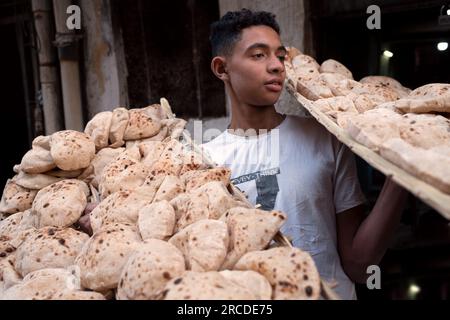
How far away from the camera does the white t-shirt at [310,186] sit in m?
2.17

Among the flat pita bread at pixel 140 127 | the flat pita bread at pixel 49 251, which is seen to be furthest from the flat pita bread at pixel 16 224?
the flat pita bread at pixel 140 127

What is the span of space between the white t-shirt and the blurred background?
1330mm

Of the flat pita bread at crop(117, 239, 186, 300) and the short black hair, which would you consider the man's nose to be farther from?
the flat pita bread at crop(117, 239, 186, 300)

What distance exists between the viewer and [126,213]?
6.15 ft

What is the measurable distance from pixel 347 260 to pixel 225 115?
275 cm

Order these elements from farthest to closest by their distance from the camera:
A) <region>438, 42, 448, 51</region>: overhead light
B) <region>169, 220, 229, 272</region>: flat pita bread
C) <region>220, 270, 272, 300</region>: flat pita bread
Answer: <region>438, 42, 448, 51</region>: overhead light < <region>169, 220, 229, 272</region>: flat pita bread < <region>220, 270, 272, 300</region>: flat pita bread

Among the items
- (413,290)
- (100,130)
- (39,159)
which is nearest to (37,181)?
(39,159)

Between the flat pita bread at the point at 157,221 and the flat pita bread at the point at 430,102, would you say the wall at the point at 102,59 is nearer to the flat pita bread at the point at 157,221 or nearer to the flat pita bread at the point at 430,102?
the flat pita bread at the point at 157,221

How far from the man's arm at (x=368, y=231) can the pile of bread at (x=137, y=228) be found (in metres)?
0.54

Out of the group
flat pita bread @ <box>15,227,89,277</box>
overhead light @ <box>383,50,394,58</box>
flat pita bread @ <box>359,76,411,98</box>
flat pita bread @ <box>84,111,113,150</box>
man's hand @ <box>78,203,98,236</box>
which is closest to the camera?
flat pita bread @ <box>15,227,89,277</box>

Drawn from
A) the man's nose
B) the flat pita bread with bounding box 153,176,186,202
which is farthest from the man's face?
the flat pita bread with bounding box 153,176,186,202

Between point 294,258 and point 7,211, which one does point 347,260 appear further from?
point 7,211

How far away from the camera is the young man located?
2.16m
